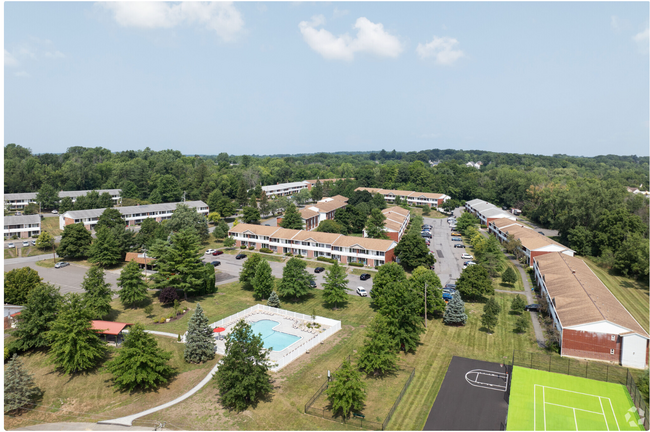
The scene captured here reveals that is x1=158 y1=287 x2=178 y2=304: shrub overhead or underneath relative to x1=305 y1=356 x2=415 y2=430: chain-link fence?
overhead

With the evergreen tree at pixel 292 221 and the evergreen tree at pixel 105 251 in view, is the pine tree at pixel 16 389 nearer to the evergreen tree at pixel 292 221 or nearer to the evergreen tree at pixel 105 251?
the evergreen tree at pixel 105 251

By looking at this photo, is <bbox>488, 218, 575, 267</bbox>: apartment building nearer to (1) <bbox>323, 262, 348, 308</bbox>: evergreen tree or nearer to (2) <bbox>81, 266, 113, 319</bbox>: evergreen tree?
(1) <bbox>323, 262, 348, 308</bbox>: evergreen tree

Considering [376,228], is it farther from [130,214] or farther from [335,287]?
[130,214]

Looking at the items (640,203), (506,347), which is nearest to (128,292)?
(506,347)

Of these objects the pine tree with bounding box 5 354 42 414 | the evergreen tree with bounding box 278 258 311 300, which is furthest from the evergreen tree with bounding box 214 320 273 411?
the evergreen tree with bounding box 278 258 311 300

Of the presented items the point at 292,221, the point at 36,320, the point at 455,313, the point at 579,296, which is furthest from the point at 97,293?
the point at 579,296

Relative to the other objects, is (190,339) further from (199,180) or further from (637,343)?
(199,180)
